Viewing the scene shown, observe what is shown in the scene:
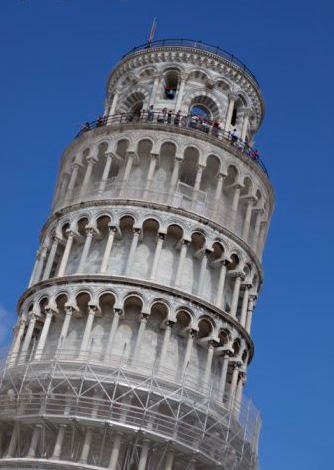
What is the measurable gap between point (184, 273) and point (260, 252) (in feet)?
17.1

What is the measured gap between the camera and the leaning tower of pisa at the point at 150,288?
2902 centimetres

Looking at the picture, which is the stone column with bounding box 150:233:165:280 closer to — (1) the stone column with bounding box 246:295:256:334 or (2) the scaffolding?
(2) the scaffolding

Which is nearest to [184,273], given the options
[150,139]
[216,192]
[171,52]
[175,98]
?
[216,192]

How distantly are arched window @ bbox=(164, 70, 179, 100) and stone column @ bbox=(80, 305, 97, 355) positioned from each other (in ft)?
42.6

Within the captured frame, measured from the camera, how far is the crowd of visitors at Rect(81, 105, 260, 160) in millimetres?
37031

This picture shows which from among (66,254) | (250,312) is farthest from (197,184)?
(66,254)

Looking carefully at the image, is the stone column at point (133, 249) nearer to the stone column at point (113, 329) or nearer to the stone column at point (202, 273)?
the stone column at point (113, 329)

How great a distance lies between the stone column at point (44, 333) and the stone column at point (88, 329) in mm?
1678

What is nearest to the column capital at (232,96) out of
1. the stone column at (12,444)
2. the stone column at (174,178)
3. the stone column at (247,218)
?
the stone column at (247,218)

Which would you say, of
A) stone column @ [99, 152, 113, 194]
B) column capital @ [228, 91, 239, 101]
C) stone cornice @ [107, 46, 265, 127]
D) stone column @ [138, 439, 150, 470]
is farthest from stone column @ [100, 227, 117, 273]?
stone cornice @ [107, 46, 265, 127]

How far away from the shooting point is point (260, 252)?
3716cm

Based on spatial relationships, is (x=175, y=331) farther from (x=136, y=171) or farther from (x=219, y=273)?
(x=136, y=171)

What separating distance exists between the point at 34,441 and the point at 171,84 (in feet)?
63.5

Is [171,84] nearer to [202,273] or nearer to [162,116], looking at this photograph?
[162,116]
